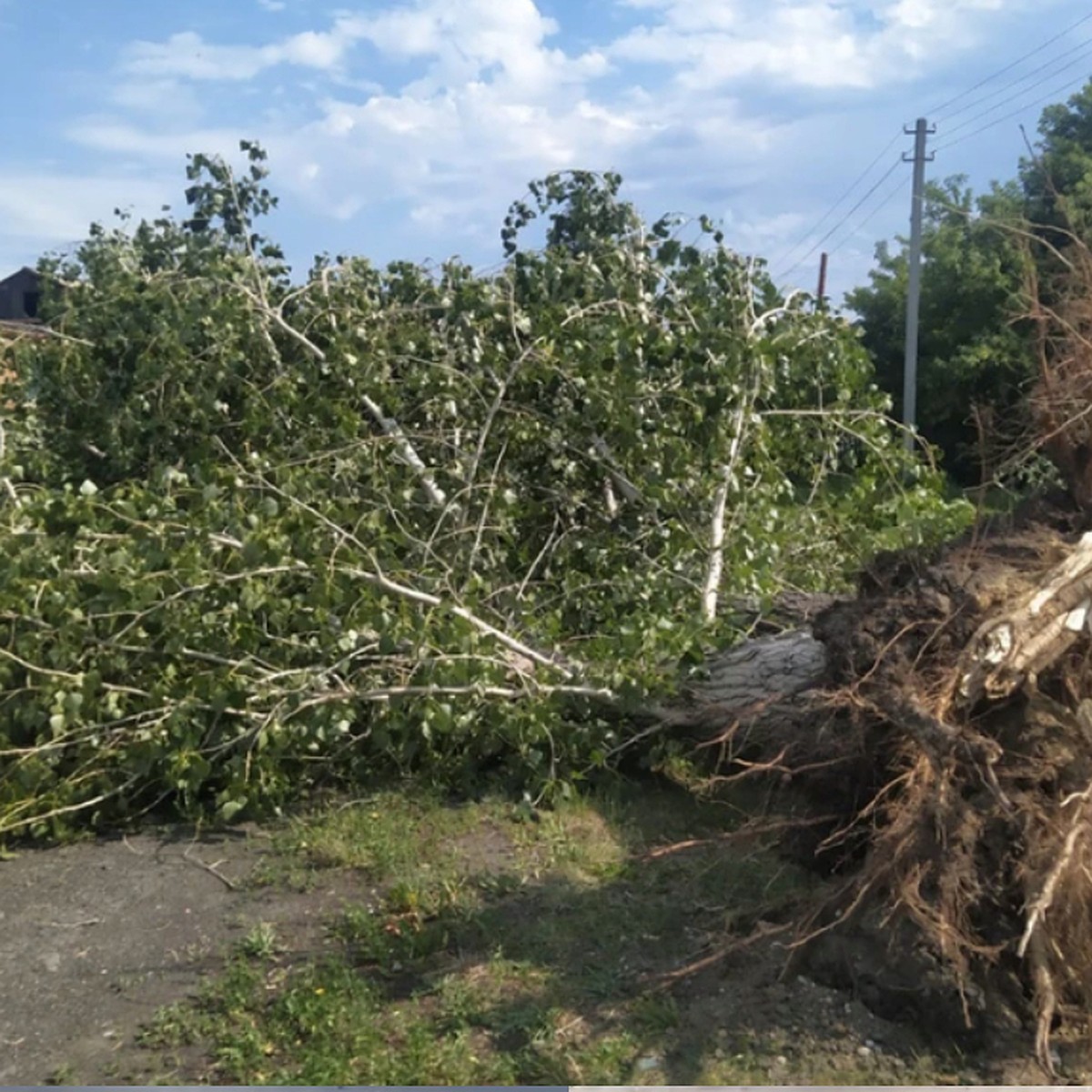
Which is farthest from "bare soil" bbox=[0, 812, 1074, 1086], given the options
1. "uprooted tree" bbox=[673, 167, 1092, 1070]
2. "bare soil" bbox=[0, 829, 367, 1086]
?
"uprooted tree" bbox=[673, 167, 1092, 1070]

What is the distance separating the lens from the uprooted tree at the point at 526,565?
3229 millimetres

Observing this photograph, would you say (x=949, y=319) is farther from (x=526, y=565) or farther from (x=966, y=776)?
(x=966, y=776)

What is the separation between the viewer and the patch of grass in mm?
3113

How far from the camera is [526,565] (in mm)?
5867

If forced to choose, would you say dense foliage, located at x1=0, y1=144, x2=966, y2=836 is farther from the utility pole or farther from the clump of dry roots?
the utility pole

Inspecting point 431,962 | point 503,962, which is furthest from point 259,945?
point 503,962

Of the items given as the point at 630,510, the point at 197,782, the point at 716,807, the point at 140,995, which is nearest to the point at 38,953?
the point at 140,995

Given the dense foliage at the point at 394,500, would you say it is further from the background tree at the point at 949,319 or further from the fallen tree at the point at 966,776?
the background tree at the point at 949,319

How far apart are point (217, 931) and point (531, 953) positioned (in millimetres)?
929

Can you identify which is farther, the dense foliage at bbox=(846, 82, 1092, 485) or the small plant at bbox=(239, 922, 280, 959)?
the dense foliage at bbox=(846, 82, 1092, 485)

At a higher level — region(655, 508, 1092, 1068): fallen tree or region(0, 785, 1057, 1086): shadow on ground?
region(655, 508, 1092, 1068): fallen tree

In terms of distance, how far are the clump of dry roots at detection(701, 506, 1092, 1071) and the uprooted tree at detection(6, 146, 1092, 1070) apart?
0.01m

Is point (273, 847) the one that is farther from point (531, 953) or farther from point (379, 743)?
point (531, 953)

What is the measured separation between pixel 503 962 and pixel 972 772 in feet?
4.40
